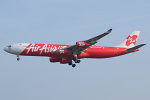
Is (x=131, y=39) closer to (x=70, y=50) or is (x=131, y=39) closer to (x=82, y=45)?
(x=82, y=45)

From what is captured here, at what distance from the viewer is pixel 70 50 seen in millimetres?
68812

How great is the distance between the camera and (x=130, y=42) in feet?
255

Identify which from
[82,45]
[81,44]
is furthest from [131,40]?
[81,44]

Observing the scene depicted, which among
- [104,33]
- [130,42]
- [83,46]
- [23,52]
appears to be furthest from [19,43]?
[130,42]

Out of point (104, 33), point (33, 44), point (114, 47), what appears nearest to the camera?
point (104, 33)

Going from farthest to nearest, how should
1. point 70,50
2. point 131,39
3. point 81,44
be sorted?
point 131,39 < point 70,50 < point 81,44

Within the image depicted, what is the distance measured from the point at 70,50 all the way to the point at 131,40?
17.0 meters

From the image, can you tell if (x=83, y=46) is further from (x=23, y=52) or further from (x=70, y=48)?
(x=23, y=52)

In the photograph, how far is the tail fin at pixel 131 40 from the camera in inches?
3014

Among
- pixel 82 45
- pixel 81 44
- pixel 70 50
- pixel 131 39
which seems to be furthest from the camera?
pixel 131 39

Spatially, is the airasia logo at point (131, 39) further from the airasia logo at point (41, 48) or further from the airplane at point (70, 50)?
the airasia logo at point (41, 48)

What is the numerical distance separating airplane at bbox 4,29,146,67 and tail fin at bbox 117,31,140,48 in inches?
20.6

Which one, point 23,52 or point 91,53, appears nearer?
point 23,52

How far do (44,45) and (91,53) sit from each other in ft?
33.9
